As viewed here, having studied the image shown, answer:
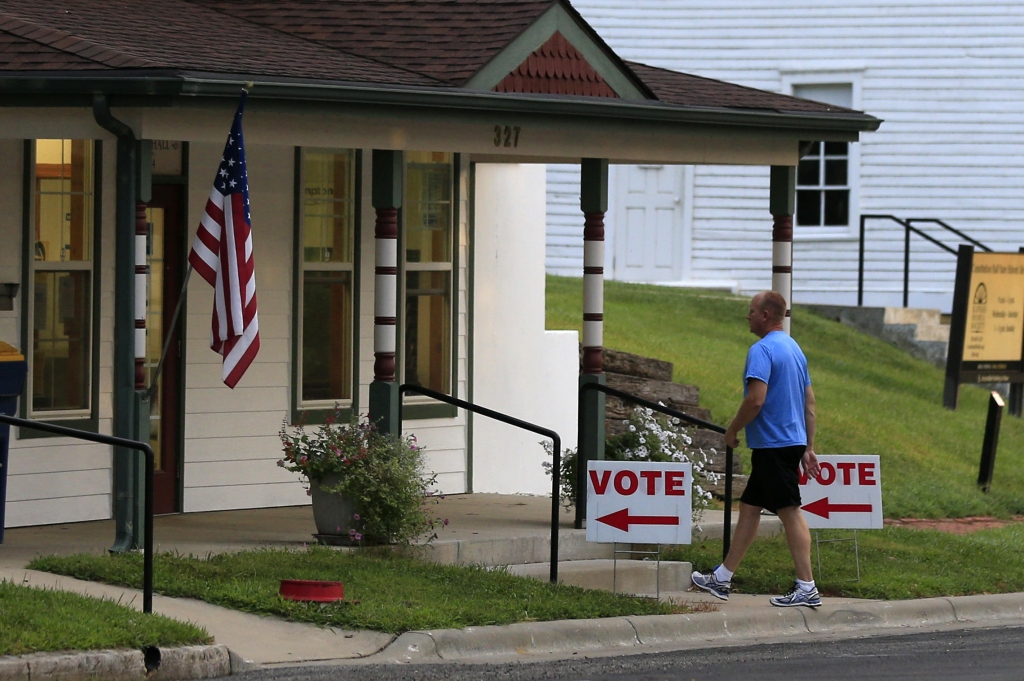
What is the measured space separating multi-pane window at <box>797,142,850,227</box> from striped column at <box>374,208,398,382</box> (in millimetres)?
13834

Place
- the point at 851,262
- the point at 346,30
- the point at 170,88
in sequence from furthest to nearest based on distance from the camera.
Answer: the point at 851,262 → the point at 346,30 → the point at 170,88

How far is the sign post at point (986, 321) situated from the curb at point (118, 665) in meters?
12.1

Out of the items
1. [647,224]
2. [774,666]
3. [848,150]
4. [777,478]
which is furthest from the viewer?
[647,224]

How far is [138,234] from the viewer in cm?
1020

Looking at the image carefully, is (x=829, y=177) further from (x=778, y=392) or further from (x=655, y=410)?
(x=778, y=392)

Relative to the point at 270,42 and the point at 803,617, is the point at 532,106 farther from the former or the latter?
the point at 803,617

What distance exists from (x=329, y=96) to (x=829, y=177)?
14.8 metres

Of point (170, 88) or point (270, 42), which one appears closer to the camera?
point (170, 88)

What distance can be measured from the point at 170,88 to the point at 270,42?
2054 millimetres

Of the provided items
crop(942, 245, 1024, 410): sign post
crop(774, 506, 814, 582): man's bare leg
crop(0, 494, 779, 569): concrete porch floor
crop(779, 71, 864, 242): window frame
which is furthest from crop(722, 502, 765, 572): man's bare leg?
crop(779, 71, 864, 242): window frame

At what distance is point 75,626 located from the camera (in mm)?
7793

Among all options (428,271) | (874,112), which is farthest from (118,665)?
(874,112)

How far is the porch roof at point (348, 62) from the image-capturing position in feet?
32.7

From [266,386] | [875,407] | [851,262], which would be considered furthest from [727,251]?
[266,386]
